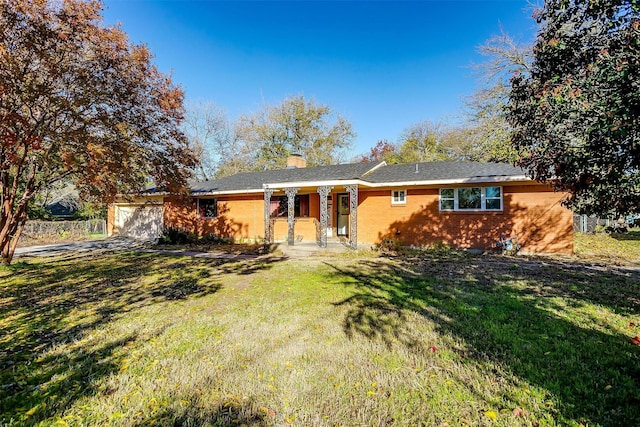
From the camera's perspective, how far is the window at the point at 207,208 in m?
17.9

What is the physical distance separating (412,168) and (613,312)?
10849 millimetres

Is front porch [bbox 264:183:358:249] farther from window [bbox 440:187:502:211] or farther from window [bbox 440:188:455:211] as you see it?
window [bbox 440:187:502:211]

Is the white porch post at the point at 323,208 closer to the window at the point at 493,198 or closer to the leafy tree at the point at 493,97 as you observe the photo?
the window at the point at 493,198

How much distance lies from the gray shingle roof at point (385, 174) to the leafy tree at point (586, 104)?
7083mm

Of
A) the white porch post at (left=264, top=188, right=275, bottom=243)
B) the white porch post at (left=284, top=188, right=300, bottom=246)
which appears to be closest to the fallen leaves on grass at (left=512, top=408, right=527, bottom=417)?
the white porch post at (left=284, top=188, right=300, bottom=246)

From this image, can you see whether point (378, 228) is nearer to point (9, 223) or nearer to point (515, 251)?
point (515, 251)

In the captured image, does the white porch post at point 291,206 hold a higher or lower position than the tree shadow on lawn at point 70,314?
higher

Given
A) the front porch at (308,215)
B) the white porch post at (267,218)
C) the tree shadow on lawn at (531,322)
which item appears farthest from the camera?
the front porch at (308,215)

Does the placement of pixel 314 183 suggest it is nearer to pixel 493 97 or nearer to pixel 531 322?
pixel 531 322

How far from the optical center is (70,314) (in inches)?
203

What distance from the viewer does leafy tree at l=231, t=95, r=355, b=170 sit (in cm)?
3238

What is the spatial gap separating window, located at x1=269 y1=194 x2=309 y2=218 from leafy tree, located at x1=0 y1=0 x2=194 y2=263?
6.88m

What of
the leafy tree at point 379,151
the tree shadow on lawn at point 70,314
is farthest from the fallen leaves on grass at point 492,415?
the leafy tree at point 379,151

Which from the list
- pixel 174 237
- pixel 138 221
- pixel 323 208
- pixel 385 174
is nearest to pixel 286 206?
pixel 323 208
